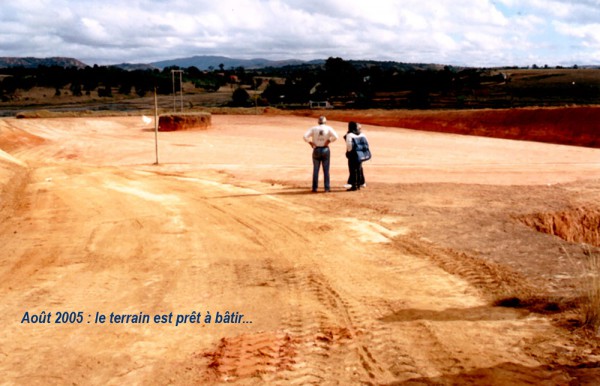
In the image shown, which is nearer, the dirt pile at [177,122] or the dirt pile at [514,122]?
the dirt pile at [514,122]

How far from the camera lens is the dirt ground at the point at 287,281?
16.8 ft

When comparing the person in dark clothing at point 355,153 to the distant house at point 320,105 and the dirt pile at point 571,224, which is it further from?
the distant house at point 320,105

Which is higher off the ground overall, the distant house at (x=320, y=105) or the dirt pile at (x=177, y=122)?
the distant house at (x=320, y=105)

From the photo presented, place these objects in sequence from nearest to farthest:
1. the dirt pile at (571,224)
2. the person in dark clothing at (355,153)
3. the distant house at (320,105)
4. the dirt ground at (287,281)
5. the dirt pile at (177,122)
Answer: the dirt ground at (287,281) → the dirt pile at (571,224) → the person in dark clothing at (355,153) → the dirt pile at (177,122) → the distant house at (320,105)

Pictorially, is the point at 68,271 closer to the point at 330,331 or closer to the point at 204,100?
the point at 330,331

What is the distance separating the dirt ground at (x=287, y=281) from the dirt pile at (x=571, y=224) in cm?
12

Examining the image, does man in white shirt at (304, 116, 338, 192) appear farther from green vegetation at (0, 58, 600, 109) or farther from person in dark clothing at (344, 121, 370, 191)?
green vegetation at (0, 58, 600, 109)

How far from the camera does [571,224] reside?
11.9m

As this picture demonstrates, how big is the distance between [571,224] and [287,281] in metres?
7.20

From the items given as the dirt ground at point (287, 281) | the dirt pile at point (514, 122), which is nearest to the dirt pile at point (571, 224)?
the dirt ground at point (287, 281)

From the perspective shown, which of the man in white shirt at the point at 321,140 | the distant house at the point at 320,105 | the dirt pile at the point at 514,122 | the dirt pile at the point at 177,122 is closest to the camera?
the man in white shirt at the point at 321,140

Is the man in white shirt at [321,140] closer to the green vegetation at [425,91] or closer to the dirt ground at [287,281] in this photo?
the dirt ground at [287,281]

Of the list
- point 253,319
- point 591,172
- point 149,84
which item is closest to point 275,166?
point 591,172

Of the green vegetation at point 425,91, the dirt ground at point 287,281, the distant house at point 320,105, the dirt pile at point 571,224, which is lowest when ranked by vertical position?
the dirt pile at point 571,224
